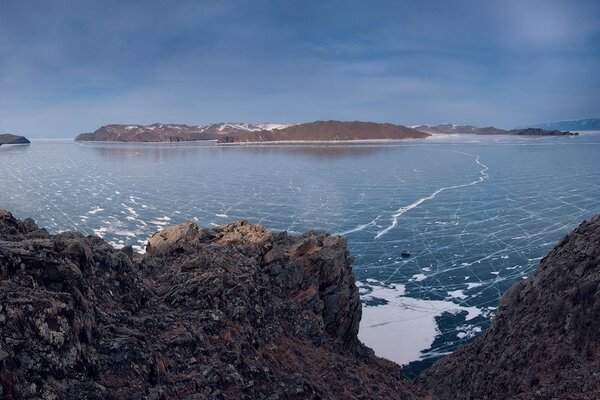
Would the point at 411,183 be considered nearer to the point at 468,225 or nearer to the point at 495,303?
the point at 468,225

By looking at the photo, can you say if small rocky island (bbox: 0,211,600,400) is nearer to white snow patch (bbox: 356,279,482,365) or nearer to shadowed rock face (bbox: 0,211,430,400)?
shadowed rock face (bbox: 0,211,430,400)

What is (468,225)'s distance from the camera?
31.2 meters

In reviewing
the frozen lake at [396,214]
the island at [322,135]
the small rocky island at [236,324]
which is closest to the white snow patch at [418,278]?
the frozen lake at [396,214]

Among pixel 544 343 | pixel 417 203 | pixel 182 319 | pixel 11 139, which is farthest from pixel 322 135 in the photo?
pixel 182 319

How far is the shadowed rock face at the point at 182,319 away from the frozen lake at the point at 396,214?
5.14m

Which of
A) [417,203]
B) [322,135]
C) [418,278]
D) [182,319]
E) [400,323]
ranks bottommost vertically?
[400,323]

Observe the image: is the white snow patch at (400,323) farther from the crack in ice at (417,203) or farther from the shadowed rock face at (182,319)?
the crack in ice at (417,203)

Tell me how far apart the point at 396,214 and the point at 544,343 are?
2314 cm

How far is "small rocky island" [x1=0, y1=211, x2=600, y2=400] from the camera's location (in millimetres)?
5949

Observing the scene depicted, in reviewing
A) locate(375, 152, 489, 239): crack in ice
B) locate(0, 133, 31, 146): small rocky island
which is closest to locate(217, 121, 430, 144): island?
locate(0, 133, 31, 146): small rocky island

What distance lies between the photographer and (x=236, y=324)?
9367 millimetres

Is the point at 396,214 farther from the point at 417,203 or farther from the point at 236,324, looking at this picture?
the point at 236,324

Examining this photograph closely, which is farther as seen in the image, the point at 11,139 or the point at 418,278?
A: the point at 11,139

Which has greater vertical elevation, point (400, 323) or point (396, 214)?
point (396, 214)
